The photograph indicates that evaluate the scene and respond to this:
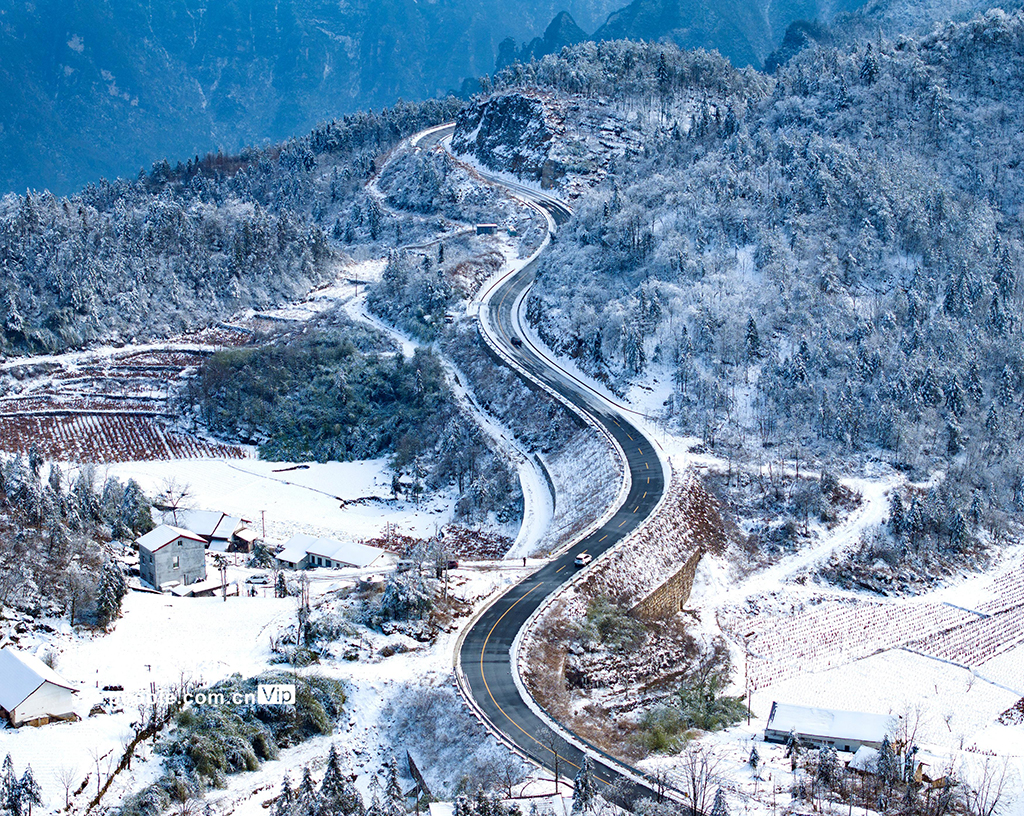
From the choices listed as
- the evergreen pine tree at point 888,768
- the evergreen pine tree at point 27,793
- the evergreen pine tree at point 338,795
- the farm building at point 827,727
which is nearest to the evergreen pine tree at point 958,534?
the farm building at point 827,727

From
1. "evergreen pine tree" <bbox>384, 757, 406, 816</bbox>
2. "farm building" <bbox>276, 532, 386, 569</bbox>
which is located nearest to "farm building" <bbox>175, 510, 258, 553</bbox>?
"farm building" <bbox>276, 532, 386, 569</bbox>

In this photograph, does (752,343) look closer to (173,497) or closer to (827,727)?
(827,727)

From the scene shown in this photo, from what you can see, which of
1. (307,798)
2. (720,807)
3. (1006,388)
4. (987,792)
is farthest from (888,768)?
(1006,388)

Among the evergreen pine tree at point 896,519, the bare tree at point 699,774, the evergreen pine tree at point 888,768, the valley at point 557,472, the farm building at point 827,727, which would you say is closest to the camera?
the bare tree at point 699,774

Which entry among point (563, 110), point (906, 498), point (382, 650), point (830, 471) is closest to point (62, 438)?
point (382, 650)

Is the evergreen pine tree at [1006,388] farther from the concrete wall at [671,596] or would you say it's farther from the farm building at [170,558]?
the farm building at [170,558]

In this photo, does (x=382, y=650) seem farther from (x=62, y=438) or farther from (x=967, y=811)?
(x=62, y=438)
